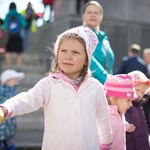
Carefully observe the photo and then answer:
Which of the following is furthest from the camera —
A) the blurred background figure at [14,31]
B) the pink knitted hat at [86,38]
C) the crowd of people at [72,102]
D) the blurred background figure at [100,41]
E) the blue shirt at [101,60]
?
the blurred background figure at [14,31]

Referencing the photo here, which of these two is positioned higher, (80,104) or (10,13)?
(10,13)

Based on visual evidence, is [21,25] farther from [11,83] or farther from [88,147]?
[88,147]

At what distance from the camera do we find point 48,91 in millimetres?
3531

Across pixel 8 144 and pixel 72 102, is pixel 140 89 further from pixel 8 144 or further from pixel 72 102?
pixel 8 144

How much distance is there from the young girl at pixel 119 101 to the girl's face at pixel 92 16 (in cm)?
113

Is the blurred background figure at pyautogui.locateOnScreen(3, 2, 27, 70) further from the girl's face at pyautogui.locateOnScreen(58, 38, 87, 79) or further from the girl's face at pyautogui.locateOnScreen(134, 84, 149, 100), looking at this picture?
the girl's face at pyautogui.locateOnScreen(58, 38, 87, 79)

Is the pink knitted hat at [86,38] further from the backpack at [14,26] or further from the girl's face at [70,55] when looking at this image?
the backpack at [14,26]

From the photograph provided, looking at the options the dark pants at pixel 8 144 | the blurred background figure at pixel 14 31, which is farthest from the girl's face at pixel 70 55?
the blurred background figure at pixel 14 31

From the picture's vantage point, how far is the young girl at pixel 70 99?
3.50 m

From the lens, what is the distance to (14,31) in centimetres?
1120

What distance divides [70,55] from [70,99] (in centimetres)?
35

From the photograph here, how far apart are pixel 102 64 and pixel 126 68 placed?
2.84 meters

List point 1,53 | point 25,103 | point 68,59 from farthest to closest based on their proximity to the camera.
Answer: point 1,53 < point 68,59 < point 25,103

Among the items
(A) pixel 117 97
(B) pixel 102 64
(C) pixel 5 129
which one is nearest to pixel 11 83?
(C) pixel 5 129
